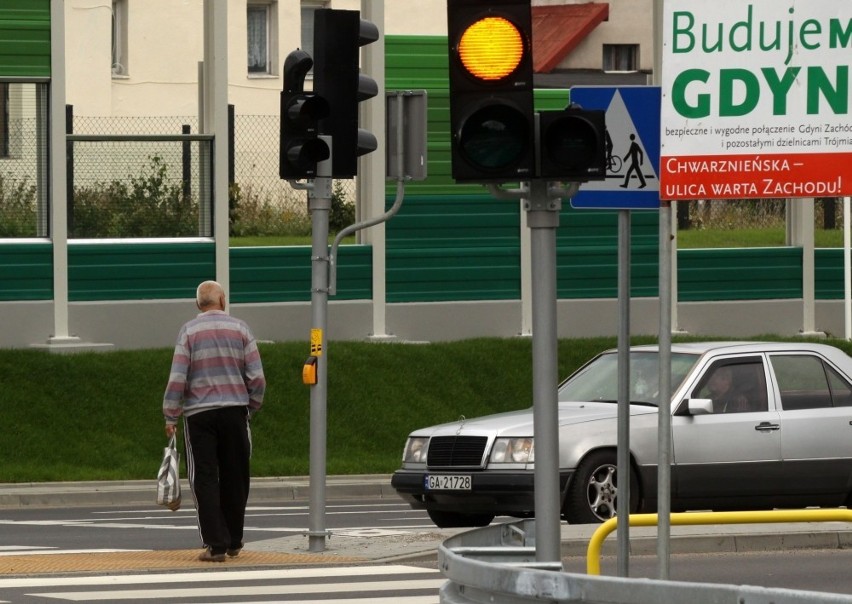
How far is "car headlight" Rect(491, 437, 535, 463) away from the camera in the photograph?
47.5ft

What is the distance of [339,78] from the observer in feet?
44.2

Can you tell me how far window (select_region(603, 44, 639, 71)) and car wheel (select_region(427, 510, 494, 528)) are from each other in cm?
1775

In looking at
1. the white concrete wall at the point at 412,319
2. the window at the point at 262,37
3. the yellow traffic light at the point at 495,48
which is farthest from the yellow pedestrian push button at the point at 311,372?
the window at the point at 262,37

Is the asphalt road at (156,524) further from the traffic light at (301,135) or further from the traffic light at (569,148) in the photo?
the traffic light at (569,148)

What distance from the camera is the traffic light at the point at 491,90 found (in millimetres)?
8023

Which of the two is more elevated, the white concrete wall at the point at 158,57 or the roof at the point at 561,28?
the roof at the point at 561,28

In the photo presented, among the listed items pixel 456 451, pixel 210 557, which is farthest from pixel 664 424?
pixel 456 451

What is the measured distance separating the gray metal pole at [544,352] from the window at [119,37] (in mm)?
19805

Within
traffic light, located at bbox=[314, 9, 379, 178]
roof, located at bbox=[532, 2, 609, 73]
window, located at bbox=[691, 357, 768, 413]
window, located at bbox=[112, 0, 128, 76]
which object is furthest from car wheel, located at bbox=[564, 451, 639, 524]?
roof, located at bbox=[532, 2, 609, 73]

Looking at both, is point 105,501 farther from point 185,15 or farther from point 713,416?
point 185,15

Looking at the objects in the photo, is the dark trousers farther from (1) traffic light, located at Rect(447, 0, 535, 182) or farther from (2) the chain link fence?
(2) the chain link fence

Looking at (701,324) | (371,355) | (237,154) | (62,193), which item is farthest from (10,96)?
(701,324)

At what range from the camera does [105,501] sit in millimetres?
20016

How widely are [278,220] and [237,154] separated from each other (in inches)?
43.4
